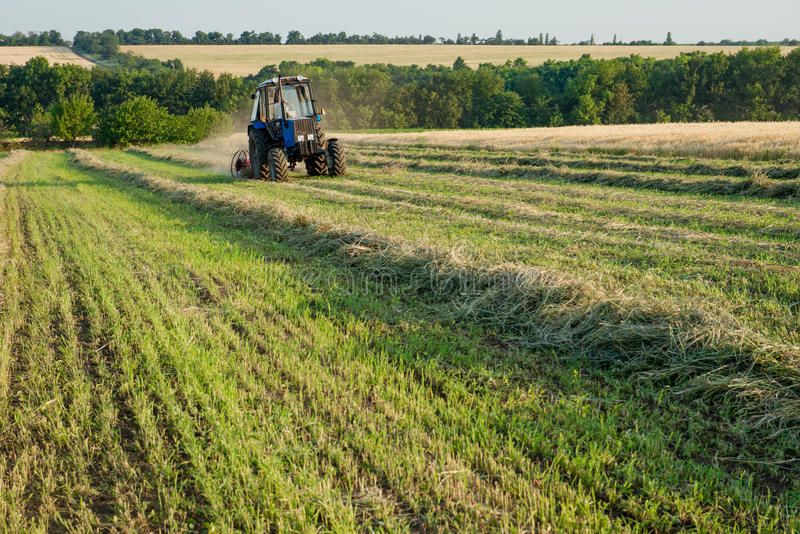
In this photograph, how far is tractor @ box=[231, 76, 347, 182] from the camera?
1609cm

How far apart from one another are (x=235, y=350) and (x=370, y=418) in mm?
1671

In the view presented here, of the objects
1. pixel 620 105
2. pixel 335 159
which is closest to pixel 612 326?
pixel 335 159

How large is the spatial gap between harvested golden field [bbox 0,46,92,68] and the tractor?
89.3 metres

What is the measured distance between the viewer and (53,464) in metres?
3.28

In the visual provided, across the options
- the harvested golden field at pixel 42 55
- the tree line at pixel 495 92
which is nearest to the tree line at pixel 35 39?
the harvested golden field at pixel 42 55

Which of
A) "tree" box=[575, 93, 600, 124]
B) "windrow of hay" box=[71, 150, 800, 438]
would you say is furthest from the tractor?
"tree" box=[575, 93, 600, 124]

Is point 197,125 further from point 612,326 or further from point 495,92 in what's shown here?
point 612,326

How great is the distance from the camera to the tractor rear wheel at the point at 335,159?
17594 millimetres

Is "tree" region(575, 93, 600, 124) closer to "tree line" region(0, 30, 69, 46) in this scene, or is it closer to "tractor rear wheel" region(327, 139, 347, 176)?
"tractor rear wheel" region(327, 139, 347, 176)

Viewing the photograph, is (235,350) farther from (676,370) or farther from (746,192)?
(746,192)

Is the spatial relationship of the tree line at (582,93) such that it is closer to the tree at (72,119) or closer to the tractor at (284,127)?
the tree at (72,119)

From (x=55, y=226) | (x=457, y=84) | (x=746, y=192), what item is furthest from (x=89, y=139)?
(x=746, y=192)

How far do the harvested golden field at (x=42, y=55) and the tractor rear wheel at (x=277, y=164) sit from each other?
90369 millimetres

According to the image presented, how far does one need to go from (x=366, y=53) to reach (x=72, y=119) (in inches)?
2914
